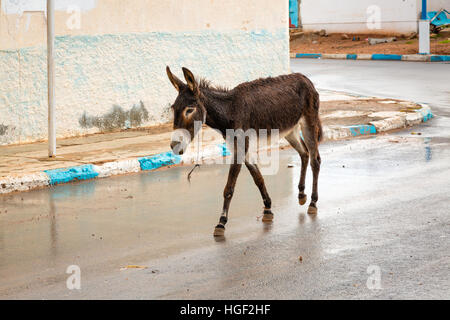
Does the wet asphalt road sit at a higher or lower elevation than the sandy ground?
lower

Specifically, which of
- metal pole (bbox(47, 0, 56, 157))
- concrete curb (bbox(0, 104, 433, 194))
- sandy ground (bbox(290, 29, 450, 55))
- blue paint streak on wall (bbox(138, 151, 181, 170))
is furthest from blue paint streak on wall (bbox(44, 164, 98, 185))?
sandy ground (bbox(290, 29, 450, 55))

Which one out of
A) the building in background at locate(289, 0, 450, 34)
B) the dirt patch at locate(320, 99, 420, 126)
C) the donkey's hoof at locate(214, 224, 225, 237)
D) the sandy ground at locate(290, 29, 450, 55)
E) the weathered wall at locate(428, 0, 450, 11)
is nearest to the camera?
the donkey's hoof at locate(214, 224, 225, 237)

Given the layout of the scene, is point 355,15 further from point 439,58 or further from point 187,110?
point 187,110

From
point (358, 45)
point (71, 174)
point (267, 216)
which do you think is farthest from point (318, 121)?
point (358, 45)

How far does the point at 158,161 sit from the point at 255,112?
11.5ft

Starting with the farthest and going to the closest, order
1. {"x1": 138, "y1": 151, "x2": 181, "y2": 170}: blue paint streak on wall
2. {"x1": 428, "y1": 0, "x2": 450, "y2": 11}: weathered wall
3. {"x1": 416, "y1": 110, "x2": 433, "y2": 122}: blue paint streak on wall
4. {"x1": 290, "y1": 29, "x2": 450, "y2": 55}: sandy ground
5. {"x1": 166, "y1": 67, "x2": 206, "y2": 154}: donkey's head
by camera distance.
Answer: {"x1": 428, "y1": 0, "x2": 450, "y2": 11}: weathered wall → {"x1": 290, "y1": 29, "x2": 450, "y2": 55}: sandy ground → {"x1": 416, "y1": 110, "x2": 433, "y2": 122}: blue paint streak on wall → {"x1": 138, "y1": 151, "x2": 181, "y2": 170}: blue paint streak on wall → {"x1": 166, "y1": 67, "x2": 206, "y2": 154}: donkey's head

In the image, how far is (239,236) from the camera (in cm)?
726

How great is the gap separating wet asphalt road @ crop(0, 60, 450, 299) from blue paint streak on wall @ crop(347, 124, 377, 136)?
2254 mm

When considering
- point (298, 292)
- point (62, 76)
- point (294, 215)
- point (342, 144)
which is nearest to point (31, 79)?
point (62, 76)

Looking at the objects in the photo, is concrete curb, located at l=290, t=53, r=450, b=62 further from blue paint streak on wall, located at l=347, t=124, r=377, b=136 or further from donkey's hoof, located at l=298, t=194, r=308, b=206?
donkey's hoof, located at l=298, t=194, r=308, b=206

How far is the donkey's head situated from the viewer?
713 centimetres

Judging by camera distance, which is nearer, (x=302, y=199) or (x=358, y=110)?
(x=302, y=199)

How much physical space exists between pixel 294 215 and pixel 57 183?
3.35 m

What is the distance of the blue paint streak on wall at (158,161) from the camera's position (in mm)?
10914
